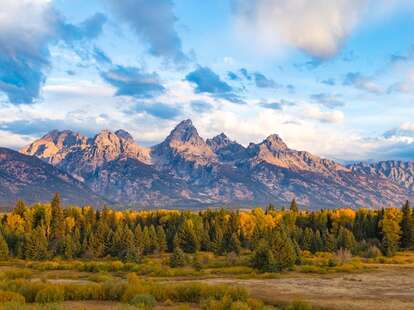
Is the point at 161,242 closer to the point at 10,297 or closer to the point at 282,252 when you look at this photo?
the point at 282,252

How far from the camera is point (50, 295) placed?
1535 inches

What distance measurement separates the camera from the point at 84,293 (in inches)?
1629

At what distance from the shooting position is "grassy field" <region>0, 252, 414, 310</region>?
3900cm

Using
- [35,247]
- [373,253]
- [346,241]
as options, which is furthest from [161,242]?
[373,253]

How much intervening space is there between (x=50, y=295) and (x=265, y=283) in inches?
1123

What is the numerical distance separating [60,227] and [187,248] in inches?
1352

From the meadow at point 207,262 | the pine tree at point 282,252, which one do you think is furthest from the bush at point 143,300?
the pine tree at point 282,252

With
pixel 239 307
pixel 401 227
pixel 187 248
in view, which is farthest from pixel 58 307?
pixel 401 227

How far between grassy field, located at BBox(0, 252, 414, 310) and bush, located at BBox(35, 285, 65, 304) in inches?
41.1

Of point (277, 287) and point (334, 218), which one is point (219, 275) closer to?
point (277, 287)

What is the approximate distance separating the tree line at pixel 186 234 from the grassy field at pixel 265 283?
8.56 meters

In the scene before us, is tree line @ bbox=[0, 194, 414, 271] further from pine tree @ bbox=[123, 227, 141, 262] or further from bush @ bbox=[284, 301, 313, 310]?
bush @ bbox=[284, 301, 313, 310]

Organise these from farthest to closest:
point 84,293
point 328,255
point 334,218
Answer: point 334,218
point 328,255
point 84,293

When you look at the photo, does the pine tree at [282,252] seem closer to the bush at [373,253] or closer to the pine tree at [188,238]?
the bush at [373,253]
